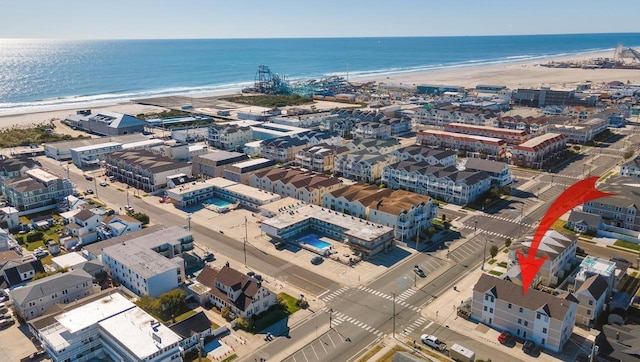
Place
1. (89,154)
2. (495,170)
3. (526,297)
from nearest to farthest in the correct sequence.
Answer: (526,297) < (495,170) < (89,154)

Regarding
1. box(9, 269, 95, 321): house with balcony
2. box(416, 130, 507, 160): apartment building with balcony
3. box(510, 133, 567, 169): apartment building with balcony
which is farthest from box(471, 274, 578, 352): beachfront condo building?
box(416, 130, 507, 160): apartment building with balcony

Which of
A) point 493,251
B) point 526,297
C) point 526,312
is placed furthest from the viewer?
point 493,251

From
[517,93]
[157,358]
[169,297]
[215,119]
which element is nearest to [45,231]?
[169,297]

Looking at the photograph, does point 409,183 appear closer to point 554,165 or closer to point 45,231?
point 554,165

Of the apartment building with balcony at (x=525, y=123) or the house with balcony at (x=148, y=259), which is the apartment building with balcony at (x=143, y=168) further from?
the apartment building with balcony at (x=525, y=123)

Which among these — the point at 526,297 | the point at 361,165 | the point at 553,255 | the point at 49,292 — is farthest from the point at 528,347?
the point at 361,165

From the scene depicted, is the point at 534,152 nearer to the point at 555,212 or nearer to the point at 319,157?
the point at 555,212

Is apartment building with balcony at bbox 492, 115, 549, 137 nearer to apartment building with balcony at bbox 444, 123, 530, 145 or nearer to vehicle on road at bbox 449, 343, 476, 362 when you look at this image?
apartment building with balcony at bbox 444, 123, 530, 145
